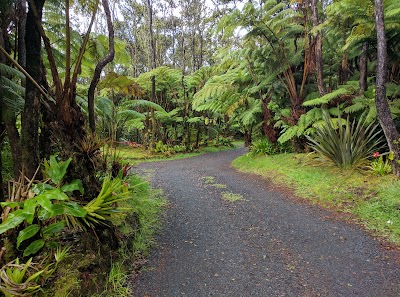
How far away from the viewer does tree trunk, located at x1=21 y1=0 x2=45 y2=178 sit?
2.82 meters

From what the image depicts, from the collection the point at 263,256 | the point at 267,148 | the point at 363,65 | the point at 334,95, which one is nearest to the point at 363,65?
the point at 363,65

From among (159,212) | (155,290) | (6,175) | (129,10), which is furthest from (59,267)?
(129,10)

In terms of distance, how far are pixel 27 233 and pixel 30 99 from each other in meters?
1.40

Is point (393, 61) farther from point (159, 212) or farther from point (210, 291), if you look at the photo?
point (210, 291)

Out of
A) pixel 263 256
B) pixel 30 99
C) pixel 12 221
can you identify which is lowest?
pixel 263 256

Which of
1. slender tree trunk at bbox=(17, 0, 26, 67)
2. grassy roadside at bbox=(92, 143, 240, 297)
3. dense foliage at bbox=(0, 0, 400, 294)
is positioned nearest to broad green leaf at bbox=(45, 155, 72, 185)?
dense foliage at bbox=(0, 0, 400, 294)

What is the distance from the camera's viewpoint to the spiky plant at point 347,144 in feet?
17.3

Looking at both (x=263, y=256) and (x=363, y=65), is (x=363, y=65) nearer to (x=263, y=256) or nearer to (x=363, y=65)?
(x=363, y=65)

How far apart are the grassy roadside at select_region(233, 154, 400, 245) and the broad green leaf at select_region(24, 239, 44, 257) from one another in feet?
11.9

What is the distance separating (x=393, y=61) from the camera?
6.04 meters

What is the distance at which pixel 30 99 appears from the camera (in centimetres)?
282

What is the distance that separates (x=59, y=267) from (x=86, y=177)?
2.94 ft

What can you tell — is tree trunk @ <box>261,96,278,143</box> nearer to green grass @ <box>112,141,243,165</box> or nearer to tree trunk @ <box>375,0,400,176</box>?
tree trunk @ <box>375,0,400,176</box>

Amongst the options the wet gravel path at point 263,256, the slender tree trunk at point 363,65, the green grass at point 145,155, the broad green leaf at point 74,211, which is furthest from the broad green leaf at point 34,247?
the green grass at point 145,155
